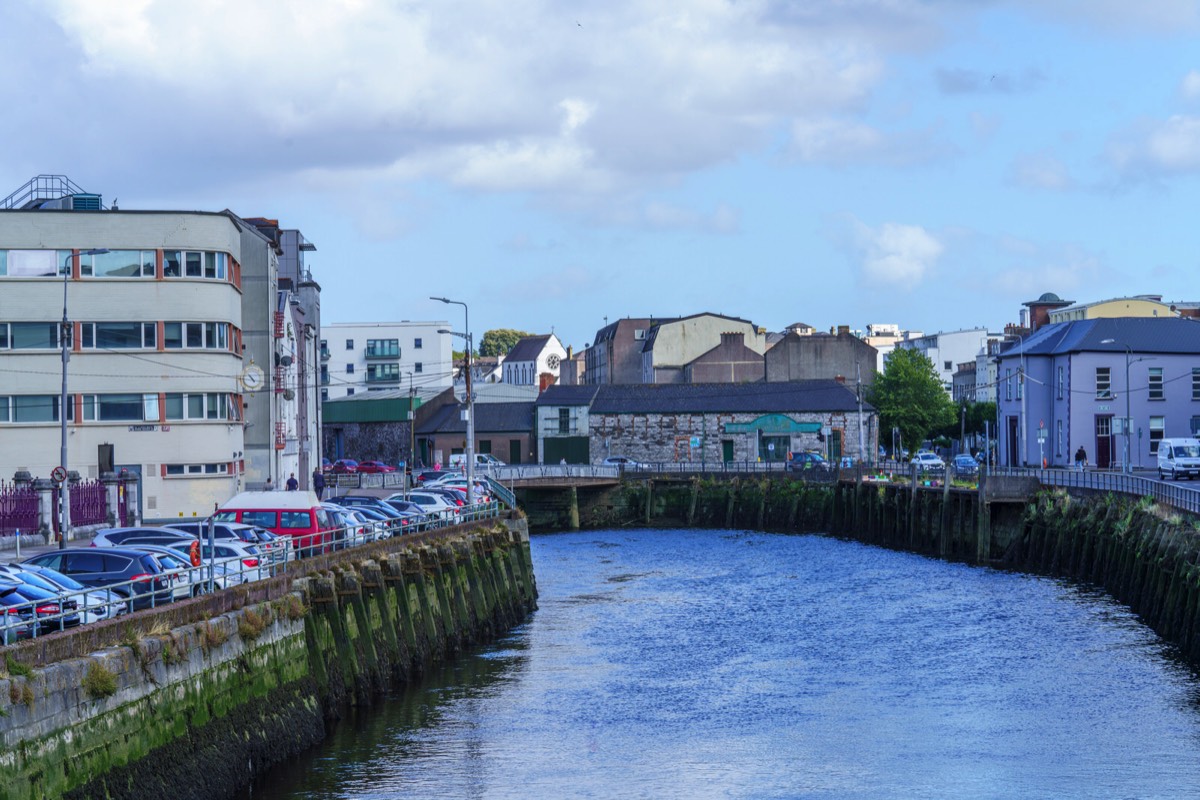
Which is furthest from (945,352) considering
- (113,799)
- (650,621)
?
(113,799)

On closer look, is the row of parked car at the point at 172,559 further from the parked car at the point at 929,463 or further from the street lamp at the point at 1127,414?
the parked car at the point at 929,463

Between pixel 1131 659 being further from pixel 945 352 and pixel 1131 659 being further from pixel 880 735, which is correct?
pixel 945 352

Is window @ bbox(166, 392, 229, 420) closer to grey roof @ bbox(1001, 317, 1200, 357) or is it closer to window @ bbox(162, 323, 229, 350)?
window @ bbox(162, 323, 229, 350)

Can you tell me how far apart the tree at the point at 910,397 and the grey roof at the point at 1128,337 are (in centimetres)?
2841

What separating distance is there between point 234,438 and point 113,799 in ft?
158

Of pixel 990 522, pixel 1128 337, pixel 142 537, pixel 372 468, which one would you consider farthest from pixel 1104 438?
pixel 142 537

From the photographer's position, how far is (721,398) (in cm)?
11781

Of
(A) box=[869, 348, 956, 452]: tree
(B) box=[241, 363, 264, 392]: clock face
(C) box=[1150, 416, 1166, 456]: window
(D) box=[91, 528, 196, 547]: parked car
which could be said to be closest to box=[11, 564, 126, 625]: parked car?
(D) box=[91, 528, 196, 547]: parked car

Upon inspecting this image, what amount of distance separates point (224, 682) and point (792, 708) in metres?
14.2

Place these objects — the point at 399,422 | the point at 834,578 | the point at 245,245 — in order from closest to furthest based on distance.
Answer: the point at 834,578
the point at 245,245
the point at 399,422

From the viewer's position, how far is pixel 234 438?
227ft

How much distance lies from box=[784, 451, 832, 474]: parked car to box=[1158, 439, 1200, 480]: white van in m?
25.0

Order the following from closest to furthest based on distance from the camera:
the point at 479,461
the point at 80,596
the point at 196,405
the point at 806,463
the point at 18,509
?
the point at 80,596 < the point at 18,509 < the point at 196,405 < the point at 806,463 < the point at 479,461

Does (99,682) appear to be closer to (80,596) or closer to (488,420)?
(80,596)
